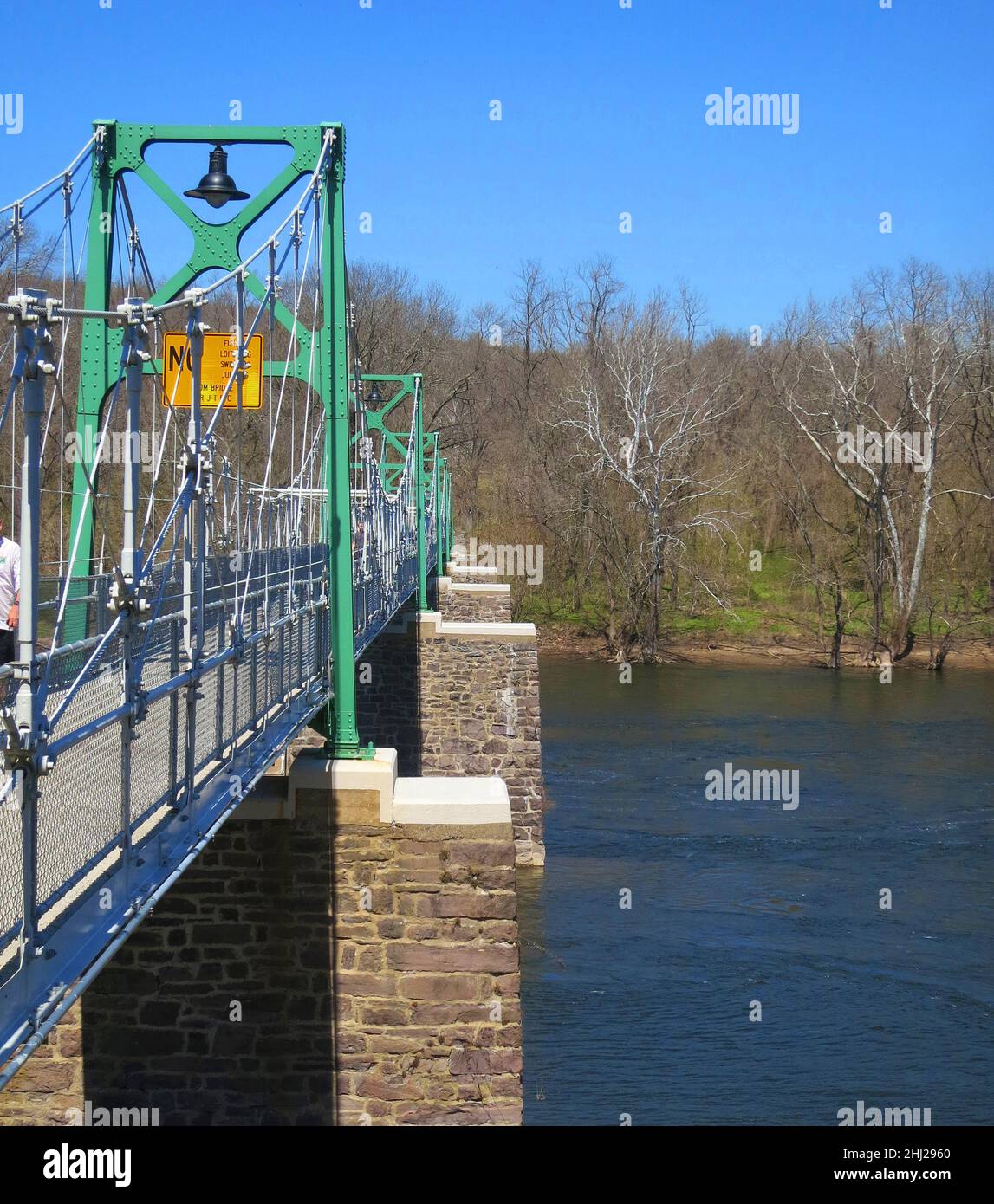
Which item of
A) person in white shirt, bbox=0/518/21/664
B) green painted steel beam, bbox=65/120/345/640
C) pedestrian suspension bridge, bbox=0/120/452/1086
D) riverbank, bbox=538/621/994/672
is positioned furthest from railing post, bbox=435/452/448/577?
person in white shirt, bbox=0/518/21/664

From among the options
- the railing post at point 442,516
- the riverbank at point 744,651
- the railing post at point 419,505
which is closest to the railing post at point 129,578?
the railing post at point 419,505

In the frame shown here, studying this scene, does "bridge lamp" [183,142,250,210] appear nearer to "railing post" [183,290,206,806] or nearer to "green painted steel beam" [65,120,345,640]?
"green painted steel beam" [65,120,345,640]

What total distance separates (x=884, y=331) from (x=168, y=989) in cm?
3490

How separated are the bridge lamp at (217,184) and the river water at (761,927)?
5998 millimetres

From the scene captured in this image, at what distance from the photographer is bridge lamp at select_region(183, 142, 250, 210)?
7738 millimetres

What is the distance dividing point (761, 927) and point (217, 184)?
9257 millimetres

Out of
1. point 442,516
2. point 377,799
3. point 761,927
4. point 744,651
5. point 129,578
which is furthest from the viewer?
point 744,651

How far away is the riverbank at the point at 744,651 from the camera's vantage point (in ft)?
111

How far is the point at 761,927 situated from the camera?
1433cm

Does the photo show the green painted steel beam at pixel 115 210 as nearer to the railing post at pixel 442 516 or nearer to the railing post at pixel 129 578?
the railing post at pixel 129 578

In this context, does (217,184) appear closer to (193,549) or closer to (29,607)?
(193,549)

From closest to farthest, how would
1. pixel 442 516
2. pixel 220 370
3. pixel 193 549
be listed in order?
pixel 193 549, pixel 220 370, pixel 442 516

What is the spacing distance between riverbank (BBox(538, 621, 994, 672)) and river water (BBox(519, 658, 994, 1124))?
811 centimetres

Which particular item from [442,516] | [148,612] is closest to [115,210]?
[148,612]
